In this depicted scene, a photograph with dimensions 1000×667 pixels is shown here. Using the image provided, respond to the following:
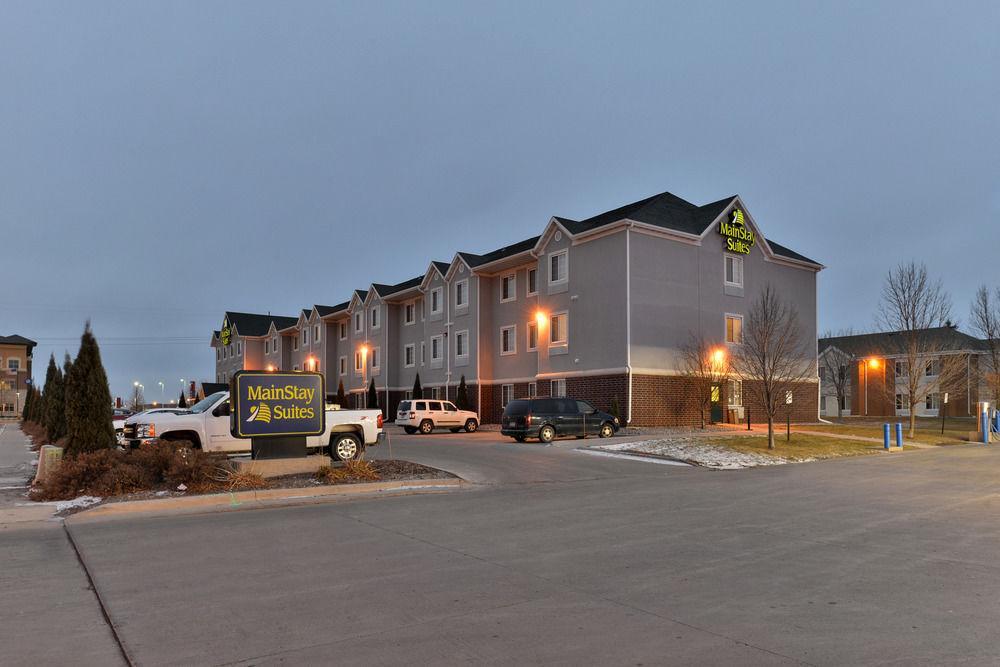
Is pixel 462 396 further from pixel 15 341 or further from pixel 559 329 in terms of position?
pixel 15 341

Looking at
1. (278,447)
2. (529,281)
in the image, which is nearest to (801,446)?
(278,447)

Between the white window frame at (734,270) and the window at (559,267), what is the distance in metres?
8.39

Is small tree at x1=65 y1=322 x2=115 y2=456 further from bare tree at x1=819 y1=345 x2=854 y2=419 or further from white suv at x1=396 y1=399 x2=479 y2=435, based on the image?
bare tree at x1=819 y1=345 x2=854 y2=419

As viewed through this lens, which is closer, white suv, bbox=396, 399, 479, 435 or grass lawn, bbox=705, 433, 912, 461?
grass lawn, bbox=705, 433, 912, 461

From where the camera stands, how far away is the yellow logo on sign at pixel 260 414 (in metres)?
14.9

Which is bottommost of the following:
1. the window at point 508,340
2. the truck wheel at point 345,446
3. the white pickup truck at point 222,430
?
the truck wheel at point 345,446

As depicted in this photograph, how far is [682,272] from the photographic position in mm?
36438

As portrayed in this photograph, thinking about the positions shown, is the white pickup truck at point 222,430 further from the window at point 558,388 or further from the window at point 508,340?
the window at point 508,340

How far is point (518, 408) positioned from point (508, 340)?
1649cm

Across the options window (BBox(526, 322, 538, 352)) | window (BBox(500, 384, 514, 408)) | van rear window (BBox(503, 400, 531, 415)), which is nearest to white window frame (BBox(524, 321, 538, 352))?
window (BBox(526, 322, 538, 352))

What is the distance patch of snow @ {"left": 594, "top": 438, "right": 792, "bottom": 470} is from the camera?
20.8m

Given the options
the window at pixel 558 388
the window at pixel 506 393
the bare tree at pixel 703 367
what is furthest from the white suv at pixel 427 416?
the bare tree at pixel 703 367

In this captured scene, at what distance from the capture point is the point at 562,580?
7.22m

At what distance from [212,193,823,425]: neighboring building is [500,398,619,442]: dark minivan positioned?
219 inches
